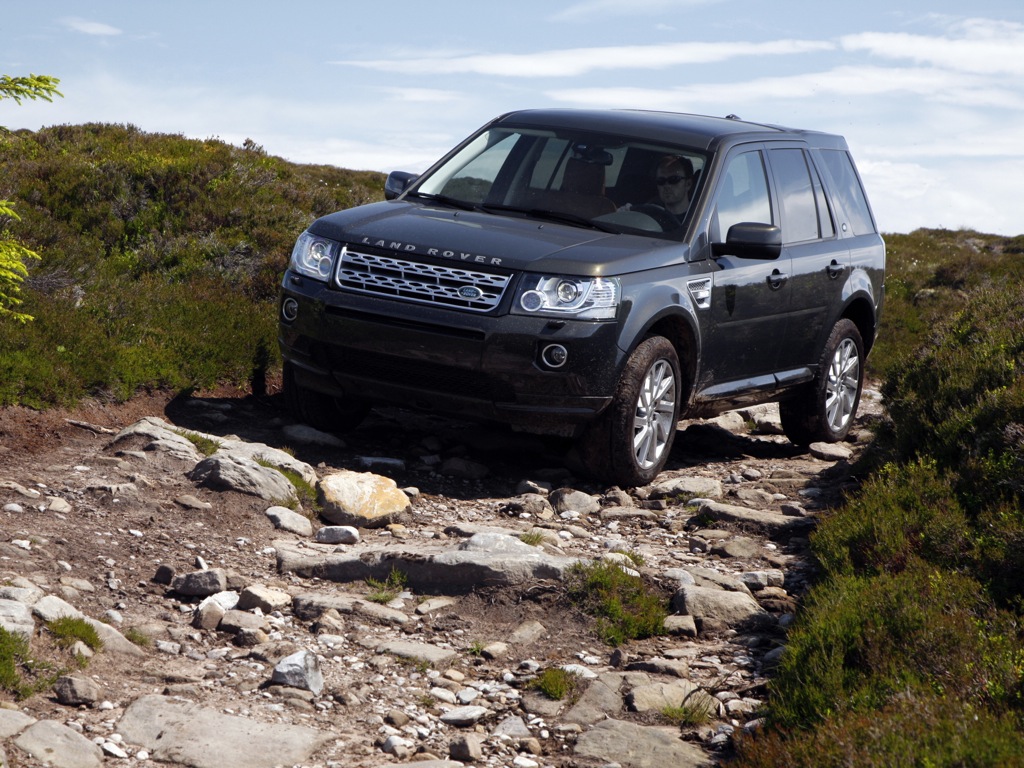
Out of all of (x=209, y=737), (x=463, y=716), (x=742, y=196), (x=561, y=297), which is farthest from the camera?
(x=742, y=196)

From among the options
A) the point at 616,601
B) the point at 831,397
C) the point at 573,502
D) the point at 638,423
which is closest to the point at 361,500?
the point at 573,502

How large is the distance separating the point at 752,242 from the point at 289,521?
3.67m

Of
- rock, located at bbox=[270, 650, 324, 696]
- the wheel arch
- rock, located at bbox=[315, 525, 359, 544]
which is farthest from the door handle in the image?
rock, located at bbox=[270, 650, 324, 696]

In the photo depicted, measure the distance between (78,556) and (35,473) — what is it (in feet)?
4.39

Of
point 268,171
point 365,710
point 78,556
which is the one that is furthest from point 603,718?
point 268,171

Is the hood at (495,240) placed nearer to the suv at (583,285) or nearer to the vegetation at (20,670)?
the suv at (583,285)

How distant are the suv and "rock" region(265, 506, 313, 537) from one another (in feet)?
4.05

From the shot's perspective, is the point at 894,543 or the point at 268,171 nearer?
the point at 894,543

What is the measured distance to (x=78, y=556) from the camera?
5.90m

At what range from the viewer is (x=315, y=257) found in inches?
322

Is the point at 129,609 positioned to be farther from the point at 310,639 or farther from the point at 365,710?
the point at 365,710

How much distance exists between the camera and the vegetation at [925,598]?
3.97 meters

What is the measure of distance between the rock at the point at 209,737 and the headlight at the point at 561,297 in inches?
142

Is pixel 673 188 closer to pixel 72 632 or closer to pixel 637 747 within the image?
pixel 637 747
